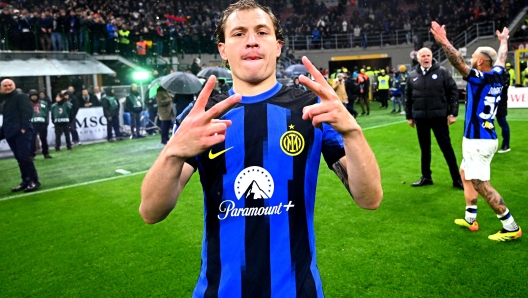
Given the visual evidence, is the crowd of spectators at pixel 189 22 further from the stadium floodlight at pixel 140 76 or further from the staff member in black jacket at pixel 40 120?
the staff member in black jacket at pixel 40 120

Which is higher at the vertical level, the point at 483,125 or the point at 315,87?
the point at 315,87

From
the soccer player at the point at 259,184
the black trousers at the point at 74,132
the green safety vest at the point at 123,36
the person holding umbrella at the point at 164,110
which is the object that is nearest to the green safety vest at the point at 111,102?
the black trousers at the point at 74,132

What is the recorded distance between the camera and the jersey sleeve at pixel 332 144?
6.63ft

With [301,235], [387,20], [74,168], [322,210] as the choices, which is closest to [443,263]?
[322,210]

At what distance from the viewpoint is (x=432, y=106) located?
7.37m

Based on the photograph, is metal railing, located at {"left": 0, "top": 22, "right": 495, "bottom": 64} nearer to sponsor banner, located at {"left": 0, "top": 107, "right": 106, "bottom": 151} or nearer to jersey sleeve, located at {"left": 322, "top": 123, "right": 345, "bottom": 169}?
sponsor banner, located at {"left": 0, "top": 107, "right": 106, "bottom": 151}

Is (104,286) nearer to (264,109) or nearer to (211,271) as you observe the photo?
(211,271)

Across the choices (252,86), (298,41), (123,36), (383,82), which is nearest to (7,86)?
(252,86)

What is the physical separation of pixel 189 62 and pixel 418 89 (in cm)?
2088

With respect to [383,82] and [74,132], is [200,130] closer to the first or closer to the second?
[74,132]

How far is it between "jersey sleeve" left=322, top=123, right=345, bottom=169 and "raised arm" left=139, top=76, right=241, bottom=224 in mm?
554

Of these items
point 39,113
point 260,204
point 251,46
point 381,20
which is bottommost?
point 260,204

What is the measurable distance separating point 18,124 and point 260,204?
27.3 feet

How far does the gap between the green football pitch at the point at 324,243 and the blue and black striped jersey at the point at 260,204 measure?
2.35 m
